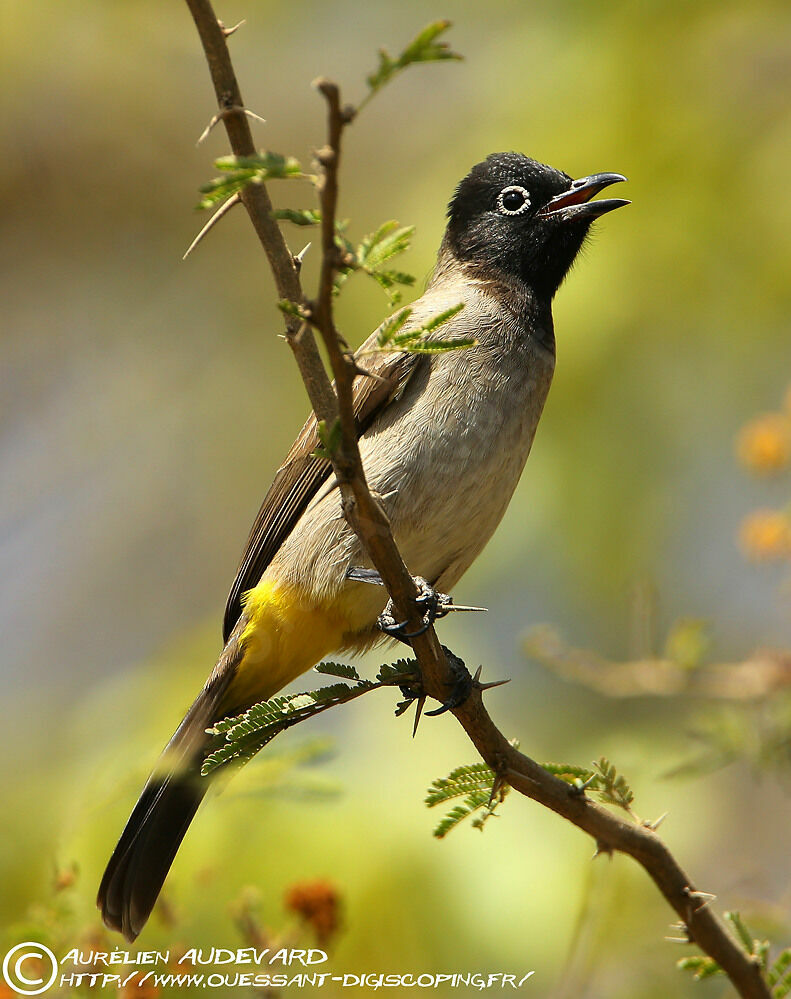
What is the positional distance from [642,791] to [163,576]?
3.09m

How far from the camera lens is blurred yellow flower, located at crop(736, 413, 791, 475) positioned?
3061mm

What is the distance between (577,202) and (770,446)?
122 cm

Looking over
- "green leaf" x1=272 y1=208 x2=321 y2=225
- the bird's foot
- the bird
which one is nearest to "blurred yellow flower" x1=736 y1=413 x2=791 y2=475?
the bird

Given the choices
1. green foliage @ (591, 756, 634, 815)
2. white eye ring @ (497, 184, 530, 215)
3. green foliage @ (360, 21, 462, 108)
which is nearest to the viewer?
green foliage @ (360, 21, 462, 108)

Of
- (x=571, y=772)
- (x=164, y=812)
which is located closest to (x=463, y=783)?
(x=571, y=772)

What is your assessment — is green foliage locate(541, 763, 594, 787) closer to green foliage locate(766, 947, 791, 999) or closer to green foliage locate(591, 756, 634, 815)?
green foliage locate(591, 756, 634, 815)

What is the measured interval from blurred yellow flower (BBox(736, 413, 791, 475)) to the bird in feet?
2.03

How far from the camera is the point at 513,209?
3910 millimetres

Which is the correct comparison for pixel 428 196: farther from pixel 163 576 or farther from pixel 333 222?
pixel 333 222

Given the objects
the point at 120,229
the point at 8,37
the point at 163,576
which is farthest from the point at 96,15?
the point at 163,576

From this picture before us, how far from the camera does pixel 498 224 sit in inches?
153

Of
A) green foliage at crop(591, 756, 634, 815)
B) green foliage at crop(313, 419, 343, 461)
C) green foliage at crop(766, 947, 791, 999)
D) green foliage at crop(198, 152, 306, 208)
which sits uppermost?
green foliage at crop(198, 152, 306, 208)

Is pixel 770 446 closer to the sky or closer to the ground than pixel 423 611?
closer to the sky

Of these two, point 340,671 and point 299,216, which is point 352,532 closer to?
point 340,671
